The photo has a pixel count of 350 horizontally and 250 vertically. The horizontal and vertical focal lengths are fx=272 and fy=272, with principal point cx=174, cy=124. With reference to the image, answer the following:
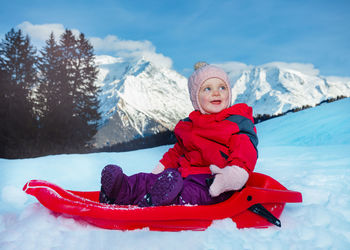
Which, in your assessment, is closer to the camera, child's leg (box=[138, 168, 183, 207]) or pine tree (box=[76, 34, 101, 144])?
child's leg (box=[138, 168, 183, 207])

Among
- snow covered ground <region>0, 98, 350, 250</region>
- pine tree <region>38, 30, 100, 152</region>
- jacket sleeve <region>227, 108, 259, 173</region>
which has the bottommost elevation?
snow covered ground <region>0, 98, 350, 250</region>

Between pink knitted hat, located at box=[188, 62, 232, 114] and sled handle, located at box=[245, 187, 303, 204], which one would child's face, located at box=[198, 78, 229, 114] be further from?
sled handle, located at box=[245, 187, 303, 204]

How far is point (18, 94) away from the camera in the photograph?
11273 mm

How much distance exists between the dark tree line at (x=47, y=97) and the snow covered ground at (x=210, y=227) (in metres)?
7.61

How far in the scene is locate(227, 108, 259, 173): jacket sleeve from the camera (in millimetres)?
1734

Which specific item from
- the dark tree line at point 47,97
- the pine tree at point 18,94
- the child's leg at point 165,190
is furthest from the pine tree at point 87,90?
the child's leg at point 165,190

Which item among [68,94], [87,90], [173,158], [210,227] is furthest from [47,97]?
[210,227]

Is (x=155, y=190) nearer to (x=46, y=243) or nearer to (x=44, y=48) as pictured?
(x=46, y=243)

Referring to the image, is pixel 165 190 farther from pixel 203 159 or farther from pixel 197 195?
pixel 203 159

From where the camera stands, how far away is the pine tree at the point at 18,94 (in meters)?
10.3

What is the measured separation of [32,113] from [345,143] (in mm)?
11247

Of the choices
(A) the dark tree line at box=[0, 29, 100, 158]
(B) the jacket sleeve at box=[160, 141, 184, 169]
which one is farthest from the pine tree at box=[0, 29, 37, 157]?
(B) the jacket sleeve at box=[160, 141, 184, 169]

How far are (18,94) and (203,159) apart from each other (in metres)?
11.5

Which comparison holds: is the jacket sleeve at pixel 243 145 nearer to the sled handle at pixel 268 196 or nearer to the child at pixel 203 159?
the child at pixel 203 159
